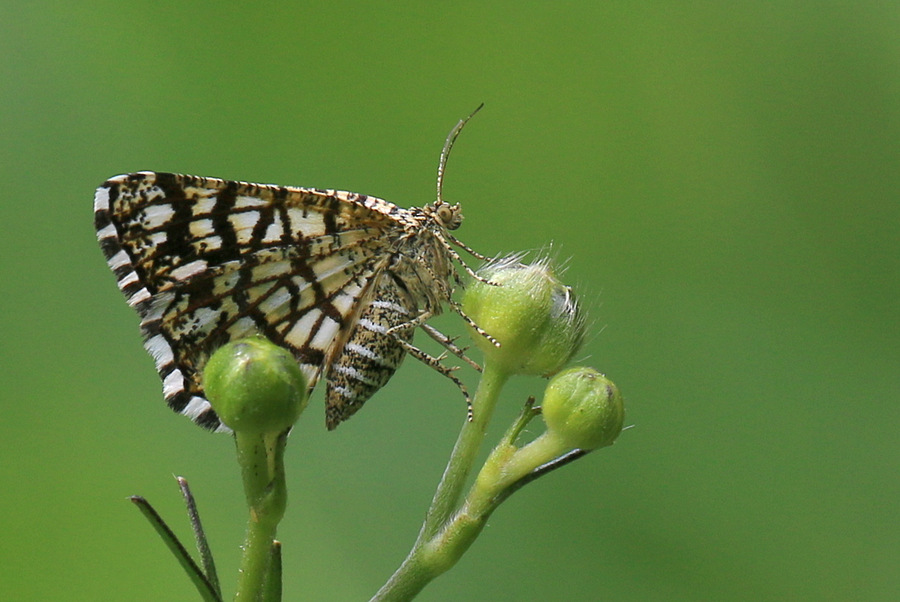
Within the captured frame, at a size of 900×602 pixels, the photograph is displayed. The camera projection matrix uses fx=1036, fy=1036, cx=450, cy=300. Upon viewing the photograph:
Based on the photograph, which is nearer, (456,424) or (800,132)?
(456,424)

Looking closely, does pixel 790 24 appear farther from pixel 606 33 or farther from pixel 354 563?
pixel 354 563

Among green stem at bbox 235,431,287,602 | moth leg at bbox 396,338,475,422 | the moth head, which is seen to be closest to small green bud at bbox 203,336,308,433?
green stem at bbox 235,431,287,602

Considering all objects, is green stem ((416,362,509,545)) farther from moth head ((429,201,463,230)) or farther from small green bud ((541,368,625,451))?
moth head ((429,201,463,230))

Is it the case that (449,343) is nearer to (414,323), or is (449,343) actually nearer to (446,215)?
(414,323)

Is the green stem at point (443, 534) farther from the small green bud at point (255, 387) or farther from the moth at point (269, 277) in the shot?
the small green bud at point (255, 387)

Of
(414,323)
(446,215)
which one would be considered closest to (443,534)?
(414,323)

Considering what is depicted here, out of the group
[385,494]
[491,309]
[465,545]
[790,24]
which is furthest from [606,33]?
[465,545]
